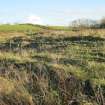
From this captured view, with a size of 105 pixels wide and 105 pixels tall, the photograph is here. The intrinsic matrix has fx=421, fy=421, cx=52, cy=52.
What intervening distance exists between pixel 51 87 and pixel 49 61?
8.20ft

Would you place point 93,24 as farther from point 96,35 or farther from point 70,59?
point 70,59

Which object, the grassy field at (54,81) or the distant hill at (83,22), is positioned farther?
the distant hill at (83,22)

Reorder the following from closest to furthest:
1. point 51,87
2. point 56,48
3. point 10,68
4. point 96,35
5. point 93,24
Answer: point 51,87, point 10,68, point 56,48, point 96,35, point 93,24

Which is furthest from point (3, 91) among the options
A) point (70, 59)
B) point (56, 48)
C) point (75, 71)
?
point (56, 48)

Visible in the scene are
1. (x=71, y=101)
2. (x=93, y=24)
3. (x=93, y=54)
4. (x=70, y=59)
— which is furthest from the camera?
(x=93, y=24)

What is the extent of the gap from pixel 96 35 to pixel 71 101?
1155 centimetres

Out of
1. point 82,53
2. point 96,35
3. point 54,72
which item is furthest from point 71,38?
point 54,72

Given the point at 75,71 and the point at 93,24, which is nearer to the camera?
the point at 75,71

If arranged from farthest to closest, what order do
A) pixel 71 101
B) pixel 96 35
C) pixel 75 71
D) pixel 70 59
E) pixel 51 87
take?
pixel 96 35 < pixel 70 59 < pixel 75 71 < pixel 51 87 < pixel 71 101

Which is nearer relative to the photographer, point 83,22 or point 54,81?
point 54,81

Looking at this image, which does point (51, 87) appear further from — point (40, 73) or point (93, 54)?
point (93, 54)

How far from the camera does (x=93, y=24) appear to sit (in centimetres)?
4097

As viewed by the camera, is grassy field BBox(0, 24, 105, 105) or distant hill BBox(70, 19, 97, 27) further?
distant hill BBox(70, 19, 97, 27)

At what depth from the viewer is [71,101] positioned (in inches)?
376
